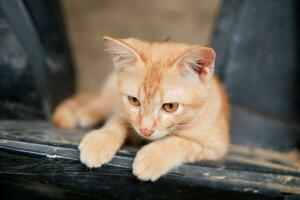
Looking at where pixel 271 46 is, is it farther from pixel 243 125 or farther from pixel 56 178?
pixel 56 178

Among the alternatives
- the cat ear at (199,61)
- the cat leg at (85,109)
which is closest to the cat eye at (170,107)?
the cat ear at (199,61)

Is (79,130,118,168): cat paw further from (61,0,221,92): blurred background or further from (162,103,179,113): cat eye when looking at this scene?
(61,0,221,92): blurred background

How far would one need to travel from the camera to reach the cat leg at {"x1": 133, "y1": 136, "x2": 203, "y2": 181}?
1162 millimetres

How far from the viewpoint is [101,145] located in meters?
1.23

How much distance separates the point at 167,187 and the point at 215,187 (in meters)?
0.13

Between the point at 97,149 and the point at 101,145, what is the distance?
0.10 feet

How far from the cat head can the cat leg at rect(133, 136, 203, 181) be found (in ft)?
0.11

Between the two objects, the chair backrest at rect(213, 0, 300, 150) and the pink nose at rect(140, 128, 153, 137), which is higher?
the chair backrest at rect(213, 0, 300, 150)

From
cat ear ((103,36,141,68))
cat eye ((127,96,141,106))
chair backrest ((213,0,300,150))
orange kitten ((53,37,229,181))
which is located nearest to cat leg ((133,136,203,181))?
orange kitten ((53,37,229,181))

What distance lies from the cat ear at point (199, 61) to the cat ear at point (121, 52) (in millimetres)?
147

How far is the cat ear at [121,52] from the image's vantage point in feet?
4.15

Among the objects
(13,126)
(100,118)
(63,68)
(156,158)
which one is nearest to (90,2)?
(63,68)

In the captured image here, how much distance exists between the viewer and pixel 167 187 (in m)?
1.20

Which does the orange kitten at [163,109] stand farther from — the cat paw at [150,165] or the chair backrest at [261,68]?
the chair backrest at [261,68]
